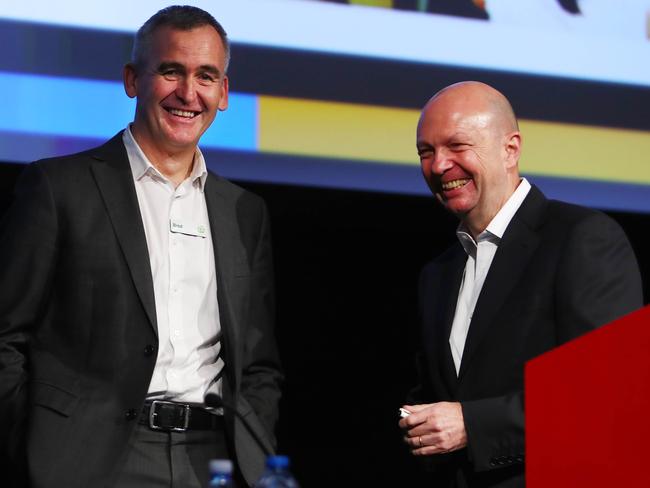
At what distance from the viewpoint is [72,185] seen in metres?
2.51

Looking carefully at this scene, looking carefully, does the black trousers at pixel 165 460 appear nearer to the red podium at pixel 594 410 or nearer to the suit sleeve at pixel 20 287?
the suit sleeve at pixel 20 287

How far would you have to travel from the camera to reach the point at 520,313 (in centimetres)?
248

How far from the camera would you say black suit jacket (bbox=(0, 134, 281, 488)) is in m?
2.34

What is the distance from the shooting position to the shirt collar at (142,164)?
2.62 m

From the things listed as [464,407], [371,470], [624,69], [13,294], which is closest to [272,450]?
[464,407]

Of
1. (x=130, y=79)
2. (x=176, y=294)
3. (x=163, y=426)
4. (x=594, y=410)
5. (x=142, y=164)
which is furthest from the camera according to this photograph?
(x=130, y=79)

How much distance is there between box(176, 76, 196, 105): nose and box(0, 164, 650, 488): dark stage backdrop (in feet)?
4.30

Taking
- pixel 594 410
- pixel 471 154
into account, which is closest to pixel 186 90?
pixel 471 154

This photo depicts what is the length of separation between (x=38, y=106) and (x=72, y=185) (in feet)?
3.32

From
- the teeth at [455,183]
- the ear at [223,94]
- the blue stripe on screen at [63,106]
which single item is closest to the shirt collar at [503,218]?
the teeth at [455,183]

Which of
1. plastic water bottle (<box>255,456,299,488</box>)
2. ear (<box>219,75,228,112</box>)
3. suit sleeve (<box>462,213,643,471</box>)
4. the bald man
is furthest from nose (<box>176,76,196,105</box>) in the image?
plastic water bottle (<box>255,456,299,488</box>)

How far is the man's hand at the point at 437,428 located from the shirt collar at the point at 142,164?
0.85 metres

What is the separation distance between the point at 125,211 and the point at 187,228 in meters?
0.17

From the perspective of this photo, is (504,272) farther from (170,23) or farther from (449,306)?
(170,23)
